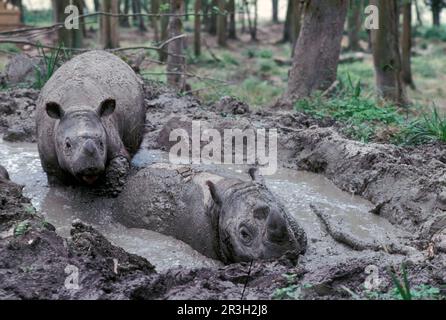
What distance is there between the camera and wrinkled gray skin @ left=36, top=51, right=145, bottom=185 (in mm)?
6324

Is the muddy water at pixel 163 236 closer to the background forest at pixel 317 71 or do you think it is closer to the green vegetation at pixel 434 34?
the background forest at pixel 317 71

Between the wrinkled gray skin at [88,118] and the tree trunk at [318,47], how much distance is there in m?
4.41

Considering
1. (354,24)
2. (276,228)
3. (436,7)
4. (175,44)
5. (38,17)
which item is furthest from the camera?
(38,17)

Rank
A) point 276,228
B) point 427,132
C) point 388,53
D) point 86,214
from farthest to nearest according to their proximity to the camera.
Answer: point 388,53
point 427,132
point 86,214
point 276,228

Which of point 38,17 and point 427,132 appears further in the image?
point 38,17

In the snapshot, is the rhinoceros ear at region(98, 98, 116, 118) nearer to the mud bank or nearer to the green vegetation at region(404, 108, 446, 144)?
the mud bank

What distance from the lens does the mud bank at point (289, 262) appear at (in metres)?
4.19

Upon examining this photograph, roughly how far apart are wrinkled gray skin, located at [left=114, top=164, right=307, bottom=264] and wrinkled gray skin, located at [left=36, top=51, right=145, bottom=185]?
0.48 m

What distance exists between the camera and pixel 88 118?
661 centimetres

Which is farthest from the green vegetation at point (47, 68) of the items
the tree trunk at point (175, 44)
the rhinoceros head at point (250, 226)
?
the rhinoceros head at point (250, 226)

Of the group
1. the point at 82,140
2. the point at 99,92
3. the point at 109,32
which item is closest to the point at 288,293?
the point at 82,140

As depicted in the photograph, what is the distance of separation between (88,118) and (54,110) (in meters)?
0.35

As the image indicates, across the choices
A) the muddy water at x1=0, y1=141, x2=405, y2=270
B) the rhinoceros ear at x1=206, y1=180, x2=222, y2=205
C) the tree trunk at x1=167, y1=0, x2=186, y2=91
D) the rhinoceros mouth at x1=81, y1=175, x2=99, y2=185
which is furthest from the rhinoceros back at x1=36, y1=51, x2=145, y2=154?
the tree trunk at x1=167, y1=0, x2=186, y2=91

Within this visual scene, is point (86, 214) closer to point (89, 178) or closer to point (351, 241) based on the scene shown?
point (89, 178)
